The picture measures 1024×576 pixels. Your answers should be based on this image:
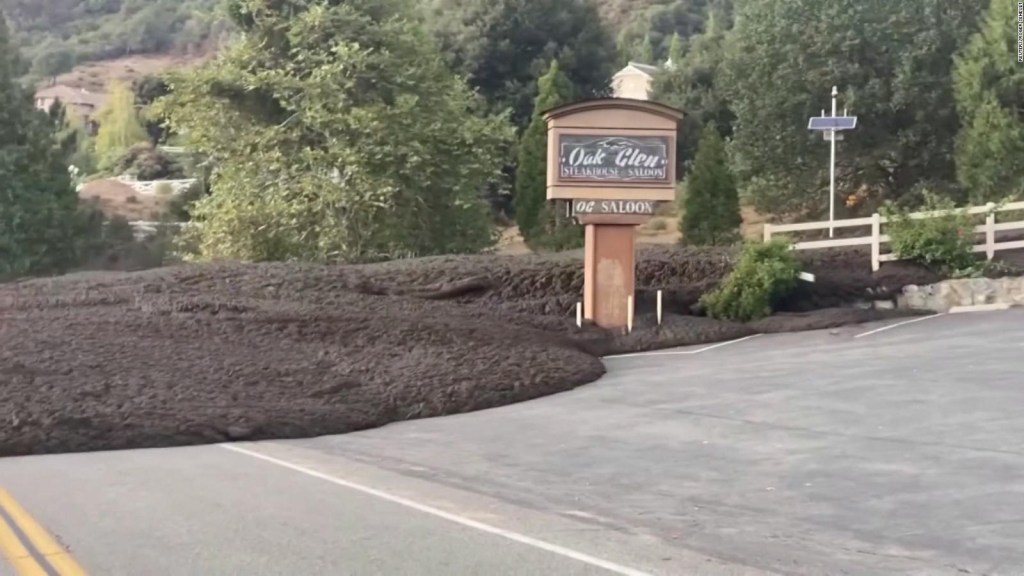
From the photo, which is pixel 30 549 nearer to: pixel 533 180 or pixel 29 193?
pixel 533 180

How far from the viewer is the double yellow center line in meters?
7.76

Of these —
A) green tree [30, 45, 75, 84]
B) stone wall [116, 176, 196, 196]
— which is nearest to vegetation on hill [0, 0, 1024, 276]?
stone wall [116, 176, 196, 196]

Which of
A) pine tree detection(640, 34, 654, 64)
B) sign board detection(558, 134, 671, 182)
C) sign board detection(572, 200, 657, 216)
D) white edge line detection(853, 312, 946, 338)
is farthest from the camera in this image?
pine tree detection(640, 34, 654, 64)

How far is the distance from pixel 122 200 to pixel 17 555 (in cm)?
5896

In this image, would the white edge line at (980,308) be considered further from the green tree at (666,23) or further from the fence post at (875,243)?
the green tree at (666,23)

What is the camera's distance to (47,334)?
19.5 metres

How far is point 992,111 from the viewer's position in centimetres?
3994

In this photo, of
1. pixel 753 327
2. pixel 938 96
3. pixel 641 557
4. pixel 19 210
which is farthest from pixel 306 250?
pixel 641 557

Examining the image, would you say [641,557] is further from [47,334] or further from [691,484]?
[47,334]

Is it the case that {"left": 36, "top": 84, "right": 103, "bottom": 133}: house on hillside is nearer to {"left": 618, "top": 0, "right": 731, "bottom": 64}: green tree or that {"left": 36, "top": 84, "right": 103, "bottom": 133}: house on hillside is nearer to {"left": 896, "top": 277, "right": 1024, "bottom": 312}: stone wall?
{"left": 618, "top": 0, "right": 731, "bottom": 64}: green tree

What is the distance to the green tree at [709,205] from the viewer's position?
37938 mm

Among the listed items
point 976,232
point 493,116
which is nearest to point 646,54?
point 493,116

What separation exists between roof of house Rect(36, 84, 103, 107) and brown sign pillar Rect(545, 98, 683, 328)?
98029mm

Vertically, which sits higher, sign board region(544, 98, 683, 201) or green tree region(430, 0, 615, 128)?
green tree region(430, 0, 615, 128)
